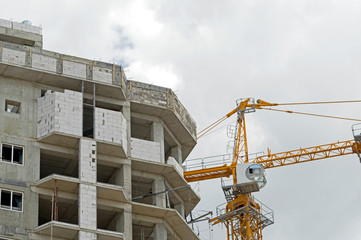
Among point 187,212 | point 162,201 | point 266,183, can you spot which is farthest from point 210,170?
point 162,201

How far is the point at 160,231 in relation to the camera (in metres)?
73.9

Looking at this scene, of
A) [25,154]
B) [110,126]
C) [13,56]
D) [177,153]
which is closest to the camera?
[25,154]

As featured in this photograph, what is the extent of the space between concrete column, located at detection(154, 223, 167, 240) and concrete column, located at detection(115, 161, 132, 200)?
12.5ft

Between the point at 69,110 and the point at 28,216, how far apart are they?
9.27m

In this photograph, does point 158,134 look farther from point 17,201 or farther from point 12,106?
point 17,201

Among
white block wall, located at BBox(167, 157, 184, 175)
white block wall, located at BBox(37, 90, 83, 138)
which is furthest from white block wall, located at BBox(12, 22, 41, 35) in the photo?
white block wall, located at BBox(167, 157, 184, 175)

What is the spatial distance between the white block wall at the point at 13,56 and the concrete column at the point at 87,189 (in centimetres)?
798

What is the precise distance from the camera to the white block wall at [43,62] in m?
73.0

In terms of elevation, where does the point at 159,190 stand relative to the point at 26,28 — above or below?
below

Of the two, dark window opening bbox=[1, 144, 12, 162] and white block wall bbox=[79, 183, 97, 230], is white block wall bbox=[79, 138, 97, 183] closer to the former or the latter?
white block wall bbox=[79, 183, 97, 230]

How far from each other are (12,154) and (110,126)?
8160mm

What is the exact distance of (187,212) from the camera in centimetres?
8300

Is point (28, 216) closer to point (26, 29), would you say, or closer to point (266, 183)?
point (26, 29)

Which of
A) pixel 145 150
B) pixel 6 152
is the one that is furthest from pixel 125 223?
pixel 6 152
